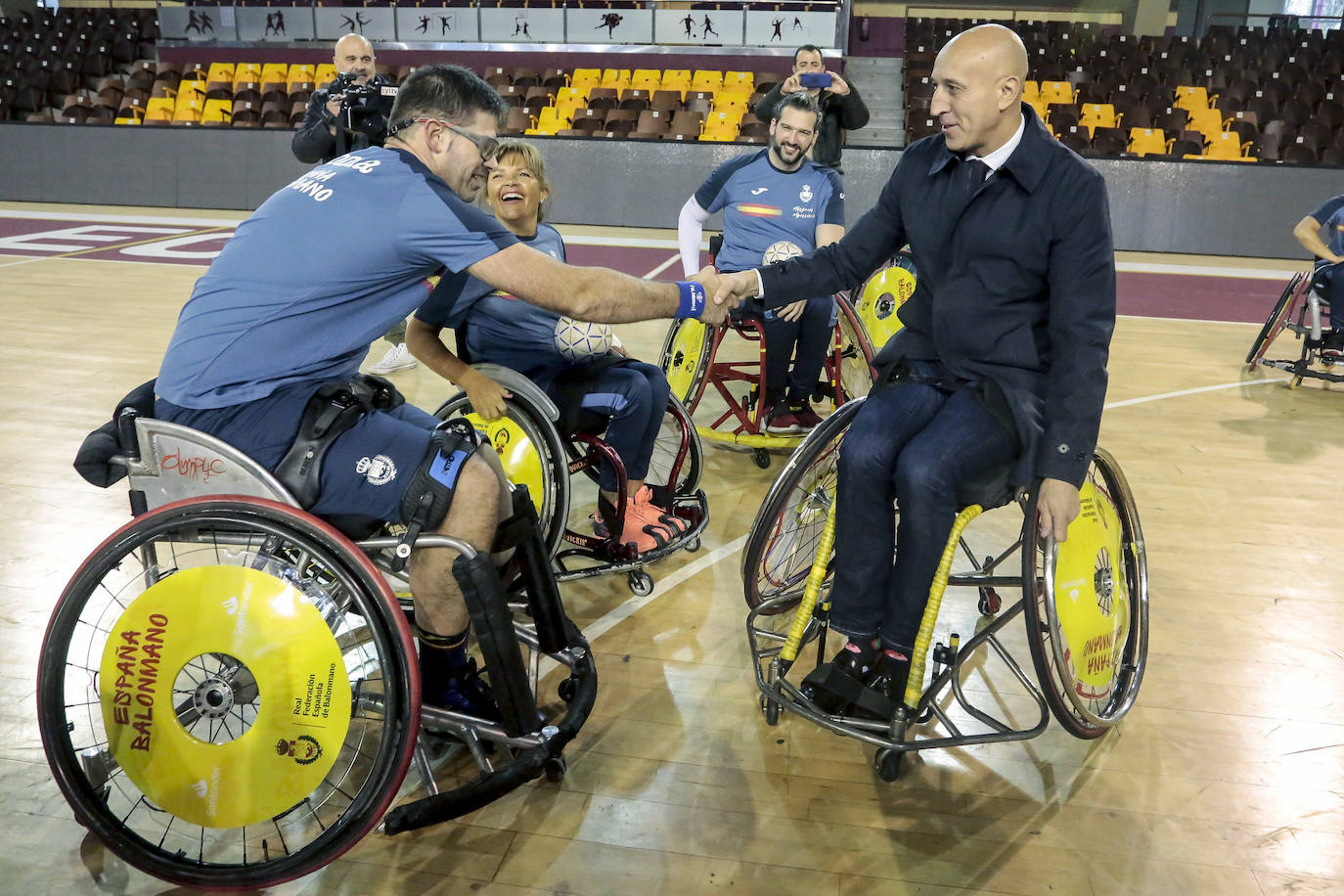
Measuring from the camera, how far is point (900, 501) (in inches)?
76.7

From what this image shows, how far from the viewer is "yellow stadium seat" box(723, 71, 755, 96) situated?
41.7ft

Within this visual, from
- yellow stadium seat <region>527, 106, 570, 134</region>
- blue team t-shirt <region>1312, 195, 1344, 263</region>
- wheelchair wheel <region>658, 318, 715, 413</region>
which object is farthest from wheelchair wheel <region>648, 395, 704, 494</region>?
yellow stadium seat <region>527, 106, 570, 134</region>

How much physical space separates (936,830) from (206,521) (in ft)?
4.45

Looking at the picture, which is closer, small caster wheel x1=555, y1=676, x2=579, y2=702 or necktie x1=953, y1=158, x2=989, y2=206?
necktie x1=953, y1=158, x2=989, y2=206

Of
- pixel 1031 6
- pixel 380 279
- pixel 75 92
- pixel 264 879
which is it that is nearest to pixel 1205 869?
pixel 264 879

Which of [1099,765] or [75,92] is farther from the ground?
[75,92]

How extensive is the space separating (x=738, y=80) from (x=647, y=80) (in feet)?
3.88

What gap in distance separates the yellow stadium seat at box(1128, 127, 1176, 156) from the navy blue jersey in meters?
5.54

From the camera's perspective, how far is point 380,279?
1812 mm

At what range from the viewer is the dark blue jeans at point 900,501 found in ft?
6.33

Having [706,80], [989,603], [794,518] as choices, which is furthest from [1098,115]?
[794,518]

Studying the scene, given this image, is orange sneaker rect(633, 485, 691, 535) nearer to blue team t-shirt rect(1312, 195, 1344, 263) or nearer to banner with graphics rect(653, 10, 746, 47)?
blue team t-shirt rect(1312, 195, 1344, 263)

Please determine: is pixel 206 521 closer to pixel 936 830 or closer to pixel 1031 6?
pixel 936 830

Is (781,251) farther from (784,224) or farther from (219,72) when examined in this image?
(219,72)
